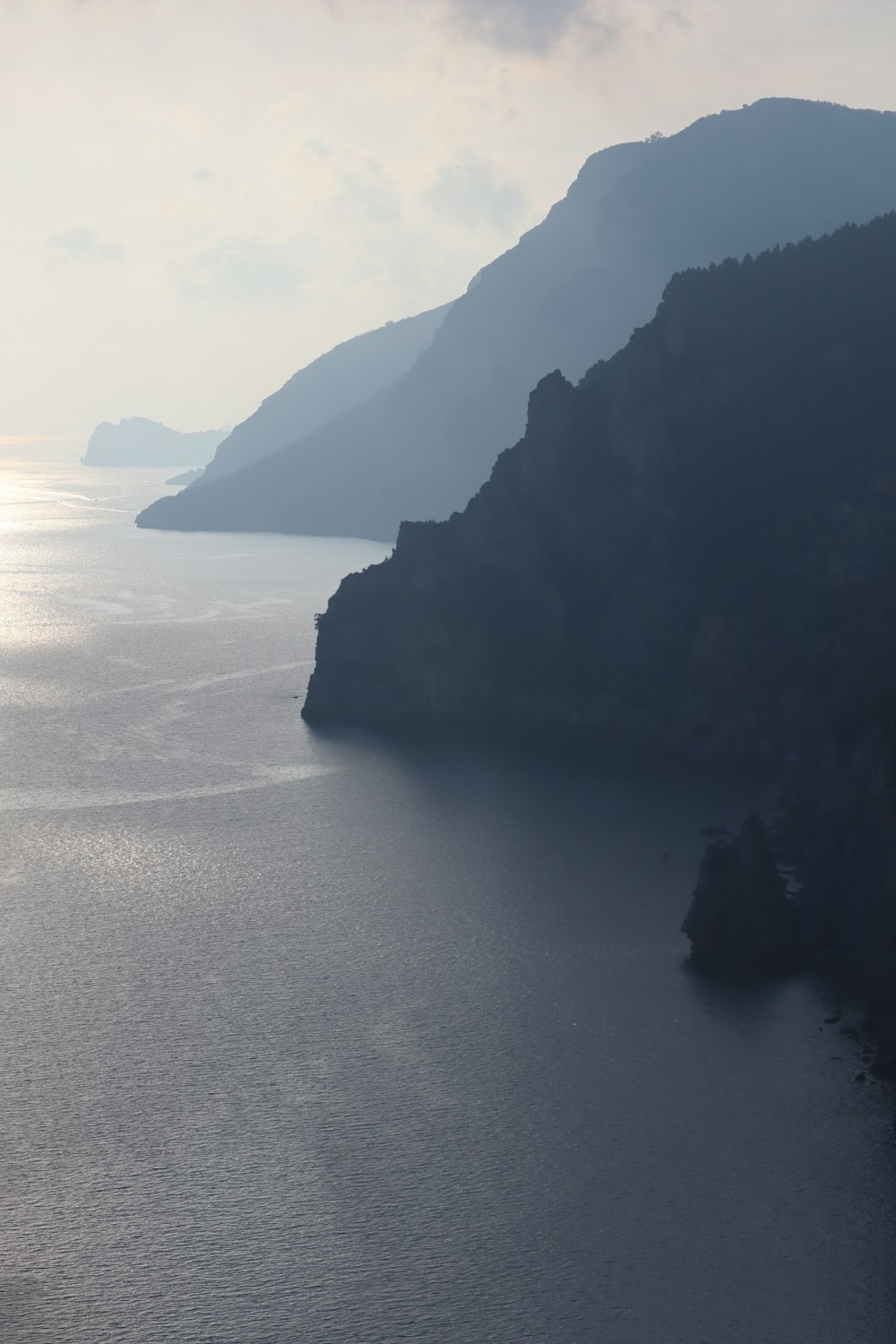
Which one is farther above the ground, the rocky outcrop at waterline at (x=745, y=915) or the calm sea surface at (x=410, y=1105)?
the rocky outcrop at waterline at (x=745, y=915)

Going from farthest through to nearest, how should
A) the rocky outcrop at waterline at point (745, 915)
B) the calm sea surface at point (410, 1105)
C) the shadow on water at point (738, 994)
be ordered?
the rocky outcrop at waterline at point (745, 915) → the shadow on water at point (738, 994) → the calm sea surface at point (410, 1105)

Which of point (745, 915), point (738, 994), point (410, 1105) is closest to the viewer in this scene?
point (410, 1105)

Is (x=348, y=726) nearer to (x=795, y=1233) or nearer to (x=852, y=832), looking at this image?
(x=852, y=832)

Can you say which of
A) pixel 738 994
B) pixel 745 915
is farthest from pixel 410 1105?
pixel 745 915

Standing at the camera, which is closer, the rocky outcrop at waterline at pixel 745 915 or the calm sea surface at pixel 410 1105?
Result: the calm sea surface at pixel 410 1105

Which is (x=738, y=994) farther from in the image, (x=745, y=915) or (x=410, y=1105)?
(x=410, y=1105)

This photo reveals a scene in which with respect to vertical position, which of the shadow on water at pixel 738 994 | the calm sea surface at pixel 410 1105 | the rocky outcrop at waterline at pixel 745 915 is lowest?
the calm sea surface at pixel 410 1105

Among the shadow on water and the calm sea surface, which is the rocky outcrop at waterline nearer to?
the shadow on water

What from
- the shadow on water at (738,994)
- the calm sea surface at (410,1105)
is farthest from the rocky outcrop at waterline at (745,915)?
the calm sea surface at (410,1105)

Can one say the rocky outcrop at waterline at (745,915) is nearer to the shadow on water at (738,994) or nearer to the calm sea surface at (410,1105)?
the shadow on water at (738,994)
